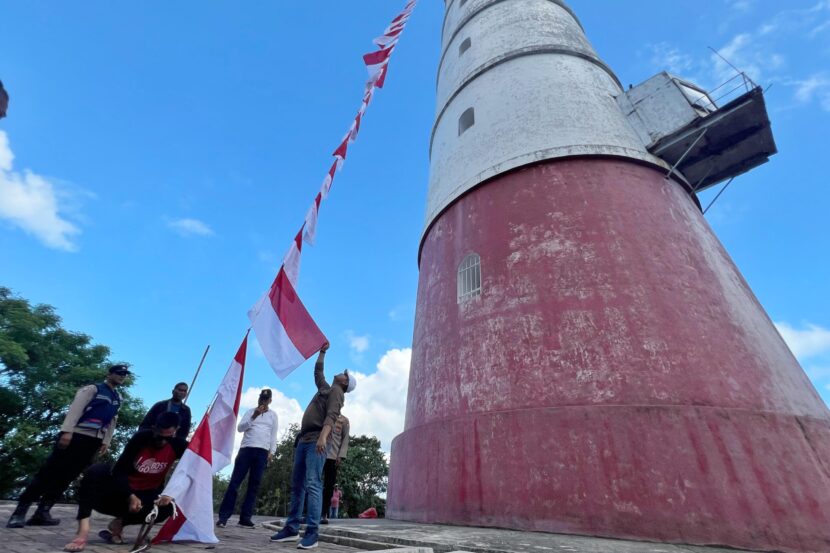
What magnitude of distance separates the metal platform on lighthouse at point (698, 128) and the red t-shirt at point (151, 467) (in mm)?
9685

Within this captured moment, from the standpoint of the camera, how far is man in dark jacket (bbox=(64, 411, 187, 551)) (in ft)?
12.2

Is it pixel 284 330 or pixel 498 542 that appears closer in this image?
pixel 498 542

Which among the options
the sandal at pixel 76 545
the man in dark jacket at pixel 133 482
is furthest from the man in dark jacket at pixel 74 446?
the sandal at pixel 76 545

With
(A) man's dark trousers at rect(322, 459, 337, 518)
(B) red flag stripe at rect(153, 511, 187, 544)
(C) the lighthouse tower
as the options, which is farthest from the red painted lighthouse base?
(B) red flag stripe at rect(153, 511, 187, 544)

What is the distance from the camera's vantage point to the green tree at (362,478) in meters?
27.7

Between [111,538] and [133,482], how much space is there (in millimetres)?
457

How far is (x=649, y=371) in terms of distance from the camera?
6227mm

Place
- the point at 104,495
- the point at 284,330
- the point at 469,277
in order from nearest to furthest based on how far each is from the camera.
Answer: the point at 104,495
the point at 284,330
the point at 469,277

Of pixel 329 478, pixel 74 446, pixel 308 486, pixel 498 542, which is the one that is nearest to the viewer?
pixel 308 486

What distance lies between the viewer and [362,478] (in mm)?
29000

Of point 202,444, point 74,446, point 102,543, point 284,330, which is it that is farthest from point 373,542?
point 74,446

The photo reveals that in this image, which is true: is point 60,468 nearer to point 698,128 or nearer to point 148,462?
point 148,462

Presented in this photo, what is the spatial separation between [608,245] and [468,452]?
403 centimetres

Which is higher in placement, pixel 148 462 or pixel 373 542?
pixel 148 462
